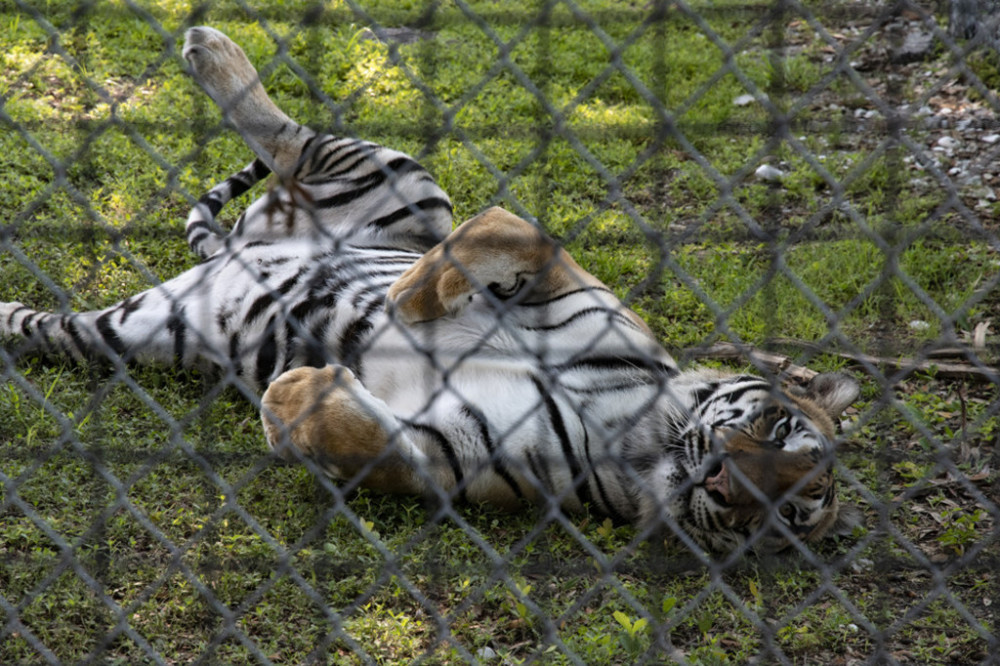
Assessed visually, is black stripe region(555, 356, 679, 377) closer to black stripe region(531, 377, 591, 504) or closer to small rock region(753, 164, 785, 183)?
black stripe region(531, 377, 591, 504)

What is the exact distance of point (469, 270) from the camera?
9.26 feet

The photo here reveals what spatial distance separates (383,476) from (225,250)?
1.16 metres

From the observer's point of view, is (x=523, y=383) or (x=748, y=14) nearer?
(x=748, y=14)

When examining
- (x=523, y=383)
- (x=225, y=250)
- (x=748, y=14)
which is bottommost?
(x=523, y=383)

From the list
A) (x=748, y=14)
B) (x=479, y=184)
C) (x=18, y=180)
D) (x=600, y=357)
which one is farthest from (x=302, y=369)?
(x=18, y=180)

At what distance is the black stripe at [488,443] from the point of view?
2941 mm

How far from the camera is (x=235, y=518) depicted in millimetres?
2738

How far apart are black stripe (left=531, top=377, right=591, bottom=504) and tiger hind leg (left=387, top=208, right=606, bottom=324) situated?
314 millimetres

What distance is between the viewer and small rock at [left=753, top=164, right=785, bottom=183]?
4322 millimetres

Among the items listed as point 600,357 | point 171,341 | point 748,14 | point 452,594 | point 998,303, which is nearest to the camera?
point 748,14

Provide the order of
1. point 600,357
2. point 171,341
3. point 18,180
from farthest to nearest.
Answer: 1. point 18,180
2. point 171,341
3. point 600,357

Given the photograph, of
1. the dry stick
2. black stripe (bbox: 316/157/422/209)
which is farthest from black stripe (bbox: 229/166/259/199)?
the dry stick

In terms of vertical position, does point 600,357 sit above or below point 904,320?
above

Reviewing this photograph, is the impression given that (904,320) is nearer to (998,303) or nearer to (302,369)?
(998,303)
